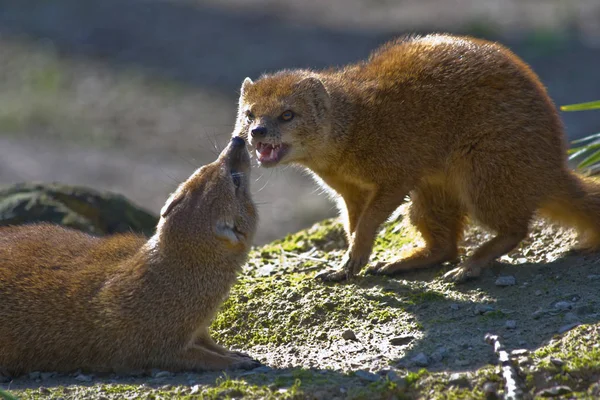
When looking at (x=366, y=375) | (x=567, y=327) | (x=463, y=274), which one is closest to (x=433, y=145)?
(x=463, y=274)

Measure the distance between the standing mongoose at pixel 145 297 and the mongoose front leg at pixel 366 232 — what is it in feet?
3.39

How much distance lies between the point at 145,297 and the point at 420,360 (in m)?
1.67

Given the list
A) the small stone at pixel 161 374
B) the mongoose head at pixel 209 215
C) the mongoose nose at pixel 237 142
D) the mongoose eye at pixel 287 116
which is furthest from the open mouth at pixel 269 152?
the small stone at pixel 161 374

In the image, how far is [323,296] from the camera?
21.2 ft

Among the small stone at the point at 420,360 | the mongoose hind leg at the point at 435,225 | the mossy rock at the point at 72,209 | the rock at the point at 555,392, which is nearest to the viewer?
the rock at the point at 555,392

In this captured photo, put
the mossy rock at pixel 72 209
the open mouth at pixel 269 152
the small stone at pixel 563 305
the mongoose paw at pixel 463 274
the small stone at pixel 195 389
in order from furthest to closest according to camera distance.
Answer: the mossy rock at pixel 72 209
the open mouth at pixel 269 152
the mongoose paw at pixel 463 274
the small stone at pixel 563 305
the small stone at pixel 195 389

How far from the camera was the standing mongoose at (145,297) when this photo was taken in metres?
5.70

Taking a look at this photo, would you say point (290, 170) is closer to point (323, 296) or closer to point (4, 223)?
point (4, 223)

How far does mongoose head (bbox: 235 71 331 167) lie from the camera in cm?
695

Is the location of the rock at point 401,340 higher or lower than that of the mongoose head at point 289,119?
lower

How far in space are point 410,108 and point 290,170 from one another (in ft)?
21.9

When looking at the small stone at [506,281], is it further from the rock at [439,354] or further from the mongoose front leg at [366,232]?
the rock at [439,354]

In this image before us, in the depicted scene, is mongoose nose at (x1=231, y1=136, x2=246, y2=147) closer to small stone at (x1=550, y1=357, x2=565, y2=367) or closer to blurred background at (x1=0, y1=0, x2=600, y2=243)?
small stone at (x1=550, y1=357, x2=565, y2=367)

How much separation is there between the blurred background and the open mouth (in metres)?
4.85
